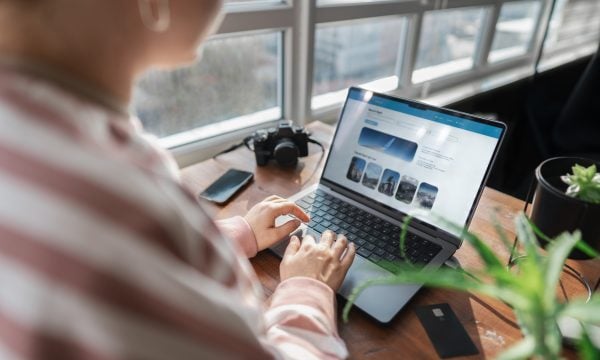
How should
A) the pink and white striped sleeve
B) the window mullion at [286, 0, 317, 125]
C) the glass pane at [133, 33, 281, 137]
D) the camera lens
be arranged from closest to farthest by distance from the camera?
the pink and white striped sleeve
the camera lens
the glass pane at [133, 33, 281, 137]
the window mullion at [286, 0, 317, 125]

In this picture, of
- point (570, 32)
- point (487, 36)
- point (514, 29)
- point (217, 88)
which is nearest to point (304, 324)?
point (217, 88)

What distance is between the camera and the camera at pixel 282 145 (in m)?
1.03

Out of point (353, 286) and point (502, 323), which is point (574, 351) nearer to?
point (502, 323)

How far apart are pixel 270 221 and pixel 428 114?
36cm

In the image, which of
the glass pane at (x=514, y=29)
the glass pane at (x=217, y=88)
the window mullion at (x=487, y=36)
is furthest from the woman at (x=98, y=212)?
the glass pane at (x=514, y=29)

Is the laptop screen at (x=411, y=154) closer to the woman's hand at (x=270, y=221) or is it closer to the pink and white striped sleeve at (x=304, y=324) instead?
the woman's hand at (x=270, y=221)

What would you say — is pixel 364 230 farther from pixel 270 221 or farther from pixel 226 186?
pixel 226 186

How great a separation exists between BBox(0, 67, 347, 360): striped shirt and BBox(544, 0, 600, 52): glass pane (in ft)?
9.01

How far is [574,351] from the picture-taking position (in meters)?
0.54

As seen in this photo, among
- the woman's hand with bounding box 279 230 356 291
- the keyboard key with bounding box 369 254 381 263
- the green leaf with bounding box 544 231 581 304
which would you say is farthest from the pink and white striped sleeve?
the green leaf with bounding box 544 231 581 304

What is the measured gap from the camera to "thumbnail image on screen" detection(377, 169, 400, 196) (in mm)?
809

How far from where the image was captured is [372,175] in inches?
33.1

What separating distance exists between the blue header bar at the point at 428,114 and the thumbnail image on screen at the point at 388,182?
122 millimetres

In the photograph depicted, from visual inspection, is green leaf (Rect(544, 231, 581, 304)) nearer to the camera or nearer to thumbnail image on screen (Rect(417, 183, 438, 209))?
thumbnail image on screen (Rect(417, 183, 438, 209))
